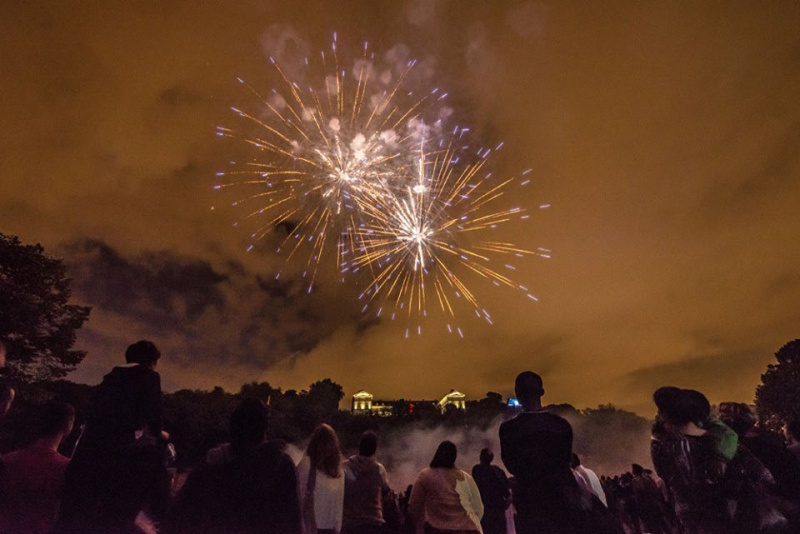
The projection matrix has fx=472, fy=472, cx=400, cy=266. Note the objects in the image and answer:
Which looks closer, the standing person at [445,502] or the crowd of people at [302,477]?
the crowd of people at [302,477]

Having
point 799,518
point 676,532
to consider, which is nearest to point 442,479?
point 799,518

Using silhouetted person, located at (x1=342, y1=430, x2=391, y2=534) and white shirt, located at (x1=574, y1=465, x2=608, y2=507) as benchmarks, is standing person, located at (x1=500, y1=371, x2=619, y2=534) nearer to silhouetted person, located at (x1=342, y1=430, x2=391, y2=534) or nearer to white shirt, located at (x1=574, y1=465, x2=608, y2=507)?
silhouetted person, located at (x1=342, y1=430, x2=391, y2=534)

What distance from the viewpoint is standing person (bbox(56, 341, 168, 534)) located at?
3.42m

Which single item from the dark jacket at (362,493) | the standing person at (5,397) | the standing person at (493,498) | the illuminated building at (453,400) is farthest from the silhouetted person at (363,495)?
the illuminated building at (453,400)

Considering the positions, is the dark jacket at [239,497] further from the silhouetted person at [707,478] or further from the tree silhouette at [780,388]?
the tree silhouette at [780,388]

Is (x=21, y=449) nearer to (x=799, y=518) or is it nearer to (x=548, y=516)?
(x=548, y=516)

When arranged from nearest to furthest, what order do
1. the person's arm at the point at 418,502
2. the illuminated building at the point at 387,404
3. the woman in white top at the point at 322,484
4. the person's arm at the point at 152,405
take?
1. the person's arm at the point at 152,405
2. the woman in white top at the point at 322,484
3. the person's arm at the point at 418,502
4. the illuminated building at the point at 387,404

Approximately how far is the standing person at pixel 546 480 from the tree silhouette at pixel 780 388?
160 ft

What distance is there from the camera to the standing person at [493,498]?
6.63 m

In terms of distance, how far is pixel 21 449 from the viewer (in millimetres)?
3811

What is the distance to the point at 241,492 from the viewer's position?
10.5 feet

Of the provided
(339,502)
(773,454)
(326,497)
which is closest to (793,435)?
(773,454)

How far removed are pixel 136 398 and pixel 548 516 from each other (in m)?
3.44

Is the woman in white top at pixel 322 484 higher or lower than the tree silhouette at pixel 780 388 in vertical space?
lower
